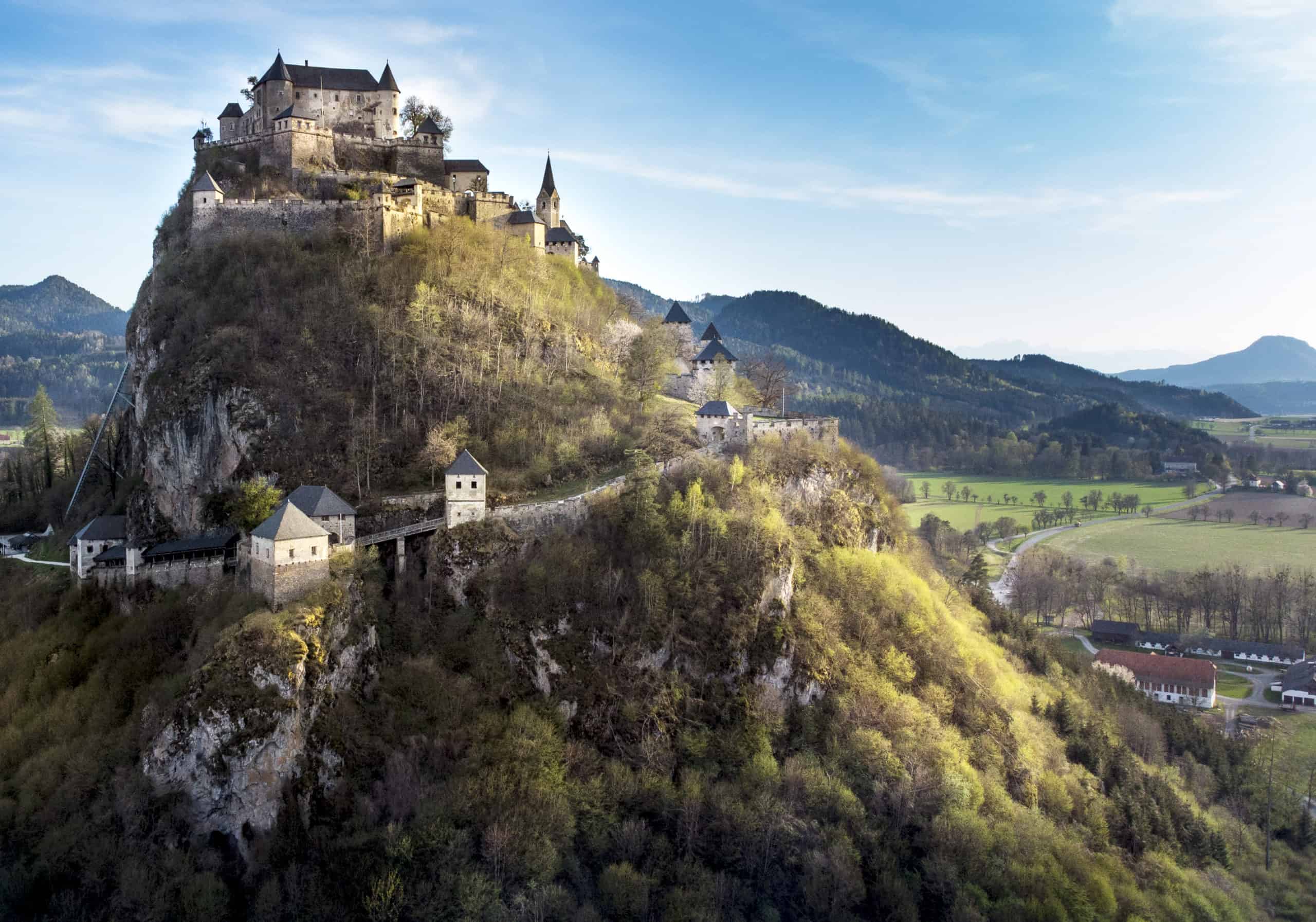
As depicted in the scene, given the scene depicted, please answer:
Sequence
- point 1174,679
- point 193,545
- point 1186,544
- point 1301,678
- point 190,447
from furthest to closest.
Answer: point 1186,544 < point 1301,678 < point 1174,679 < point 190,447 < point 193,545

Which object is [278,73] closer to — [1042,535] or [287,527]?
[287,527]

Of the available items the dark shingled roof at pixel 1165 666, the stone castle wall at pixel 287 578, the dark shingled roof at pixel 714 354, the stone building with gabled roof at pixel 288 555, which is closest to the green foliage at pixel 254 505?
the stone building with gabled roof at pixel 288 555

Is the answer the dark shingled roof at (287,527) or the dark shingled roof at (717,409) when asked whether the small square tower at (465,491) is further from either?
the dark shingled roof at (717,409)

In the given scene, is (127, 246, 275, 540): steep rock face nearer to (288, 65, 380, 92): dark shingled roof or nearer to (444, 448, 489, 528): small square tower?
(444, 448, 489, 528): small square tower

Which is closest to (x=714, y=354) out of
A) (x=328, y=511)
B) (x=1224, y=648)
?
(x=328, y=511)

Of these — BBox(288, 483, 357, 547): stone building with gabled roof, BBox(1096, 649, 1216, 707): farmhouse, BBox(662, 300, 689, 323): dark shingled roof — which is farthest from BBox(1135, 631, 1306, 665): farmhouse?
BBox(288, 483, 357, 547): stone building with gabled roof

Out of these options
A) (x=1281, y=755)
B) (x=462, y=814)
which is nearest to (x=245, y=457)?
(x=462, y=814)
